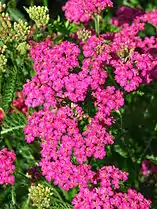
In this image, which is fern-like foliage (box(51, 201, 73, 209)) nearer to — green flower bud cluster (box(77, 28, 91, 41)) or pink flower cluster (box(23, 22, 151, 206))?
pink flower cluster (box(23, 22, 151, 206))

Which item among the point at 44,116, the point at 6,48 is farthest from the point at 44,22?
the point at 44,116

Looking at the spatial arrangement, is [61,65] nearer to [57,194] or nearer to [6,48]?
[6,48]

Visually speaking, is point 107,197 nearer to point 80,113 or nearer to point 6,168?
point 80,113

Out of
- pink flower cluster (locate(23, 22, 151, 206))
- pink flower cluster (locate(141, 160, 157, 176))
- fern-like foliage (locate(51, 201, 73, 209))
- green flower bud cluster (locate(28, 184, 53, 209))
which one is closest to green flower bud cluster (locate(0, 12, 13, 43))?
pink flower cluster (locate(23, 22, 151, 206))

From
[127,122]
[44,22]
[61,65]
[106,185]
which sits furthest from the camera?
[127,122]

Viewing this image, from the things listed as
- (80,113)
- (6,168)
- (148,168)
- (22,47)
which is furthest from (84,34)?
(148,168)

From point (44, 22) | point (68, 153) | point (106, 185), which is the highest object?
point (44, 22)
